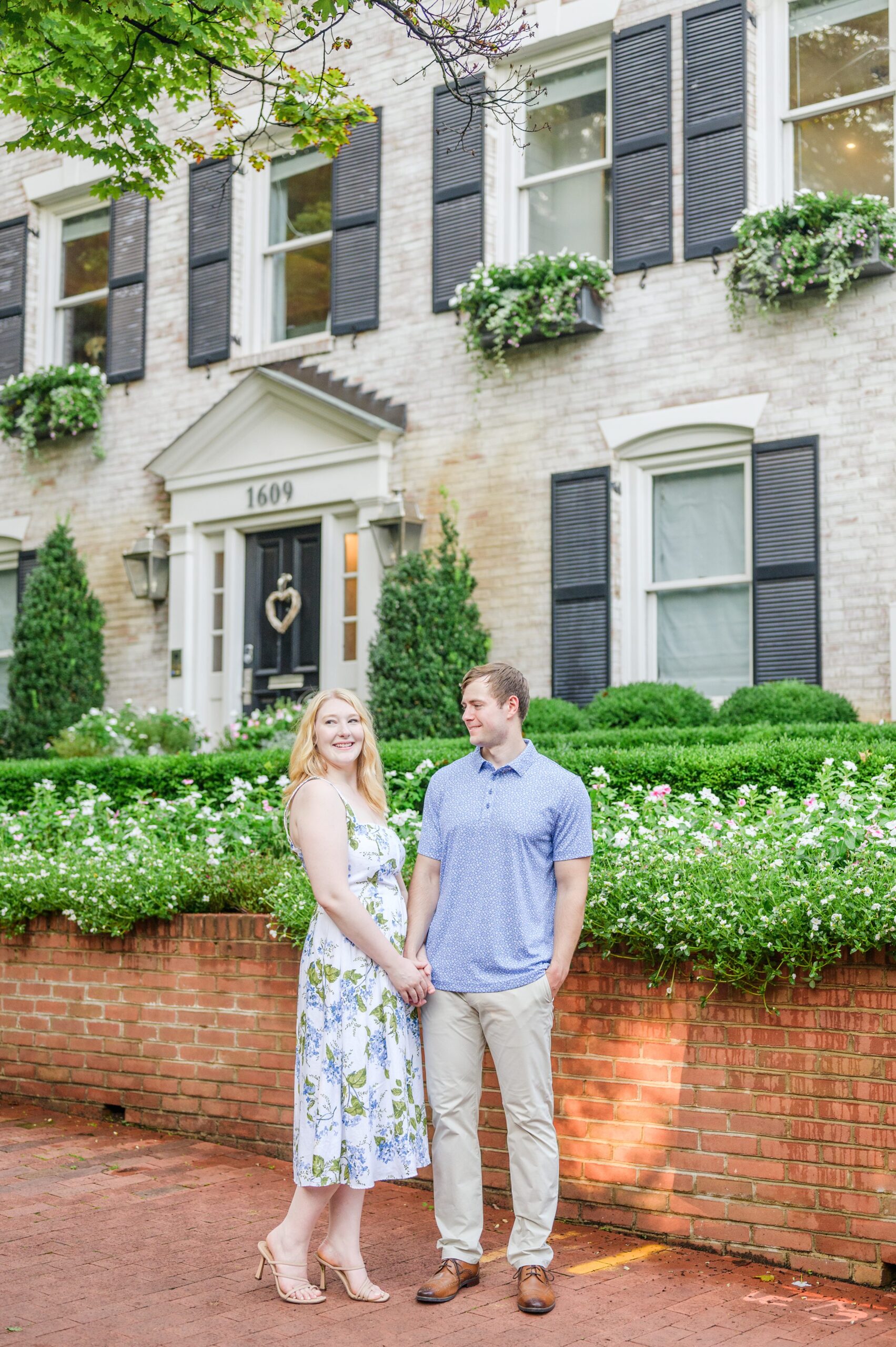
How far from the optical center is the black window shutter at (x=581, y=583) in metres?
10.2

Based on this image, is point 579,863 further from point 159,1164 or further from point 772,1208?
point 159,1164

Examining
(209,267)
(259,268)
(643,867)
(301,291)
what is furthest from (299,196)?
(643,867)

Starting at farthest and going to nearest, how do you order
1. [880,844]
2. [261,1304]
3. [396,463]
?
1. [396,463]
2. [880,844]
3. [261,1304]

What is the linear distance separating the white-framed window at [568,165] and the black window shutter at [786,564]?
2.43m

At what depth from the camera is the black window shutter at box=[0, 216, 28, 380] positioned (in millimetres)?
14188

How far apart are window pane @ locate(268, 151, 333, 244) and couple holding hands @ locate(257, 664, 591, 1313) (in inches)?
369

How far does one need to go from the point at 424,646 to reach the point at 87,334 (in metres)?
5.94

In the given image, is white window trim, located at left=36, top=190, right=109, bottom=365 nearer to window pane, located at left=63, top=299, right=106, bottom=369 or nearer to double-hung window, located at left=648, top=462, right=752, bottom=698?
window pane, located at left=63, top=299, right=106, bottom=369

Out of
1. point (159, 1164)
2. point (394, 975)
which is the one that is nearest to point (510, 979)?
point (394, 975)

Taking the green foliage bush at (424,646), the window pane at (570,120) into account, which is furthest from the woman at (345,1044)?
the window pane at (570,120)

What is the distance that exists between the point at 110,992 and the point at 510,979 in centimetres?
294

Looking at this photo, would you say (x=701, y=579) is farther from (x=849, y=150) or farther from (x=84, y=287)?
(x=84, y=287)

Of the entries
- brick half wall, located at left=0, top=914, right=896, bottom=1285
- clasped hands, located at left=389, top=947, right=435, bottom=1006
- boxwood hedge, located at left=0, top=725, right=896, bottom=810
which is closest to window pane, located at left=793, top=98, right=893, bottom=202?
boxwood hedge, located at left=0, top=725, right=896, bottom=810

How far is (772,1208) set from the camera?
4266 millimetres
